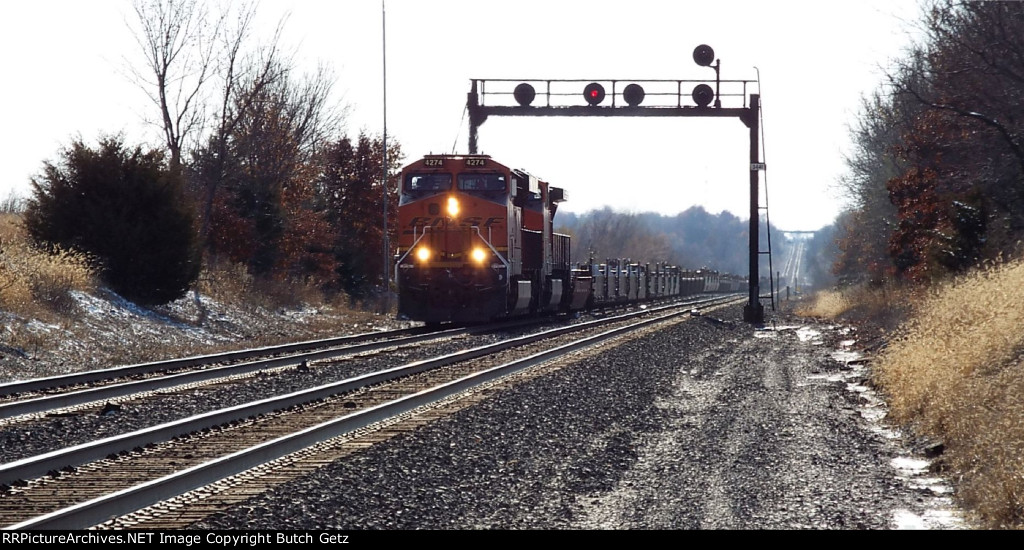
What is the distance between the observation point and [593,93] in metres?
27.1

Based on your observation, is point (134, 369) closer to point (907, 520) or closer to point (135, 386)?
point (135, 386)

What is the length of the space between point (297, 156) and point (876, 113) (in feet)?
84.9

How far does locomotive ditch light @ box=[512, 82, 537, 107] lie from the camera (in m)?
27.2

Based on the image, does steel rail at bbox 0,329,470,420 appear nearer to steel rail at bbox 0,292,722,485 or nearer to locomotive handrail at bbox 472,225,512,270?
steel rail at bbox 0,292,722,485

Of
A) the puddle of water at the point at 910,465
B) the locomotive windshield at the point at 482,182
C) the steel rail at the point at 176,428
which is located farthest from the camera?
the locomotive windshield at the point at 482,182

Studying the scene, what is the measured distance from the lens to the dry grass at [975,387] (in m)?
6.77

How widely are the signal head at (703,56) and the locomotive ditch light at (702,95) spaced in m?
0.77

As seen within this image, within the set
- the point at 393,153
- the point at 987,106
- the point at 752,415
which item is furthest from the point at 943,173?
the point at 393,153

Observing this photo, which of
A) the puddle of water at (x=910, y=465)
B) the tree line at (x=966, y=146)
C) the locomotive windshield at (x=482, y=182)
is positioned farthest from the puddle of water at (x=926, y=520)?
the locomotive windshield at (x=482, y=182)

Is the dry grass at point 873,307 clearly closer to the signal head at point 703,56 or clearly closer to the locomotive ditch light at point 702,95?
the locomotive ditch light at point 702,95

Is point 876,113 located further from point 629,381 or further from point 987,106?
point 629,381

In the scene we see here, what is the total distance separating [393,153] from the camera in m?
44.6

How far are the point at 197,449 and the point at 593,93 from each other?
66.4 ft

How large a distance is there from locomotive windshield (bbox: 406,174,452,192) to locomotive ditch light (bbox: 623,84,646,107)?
5.46m
